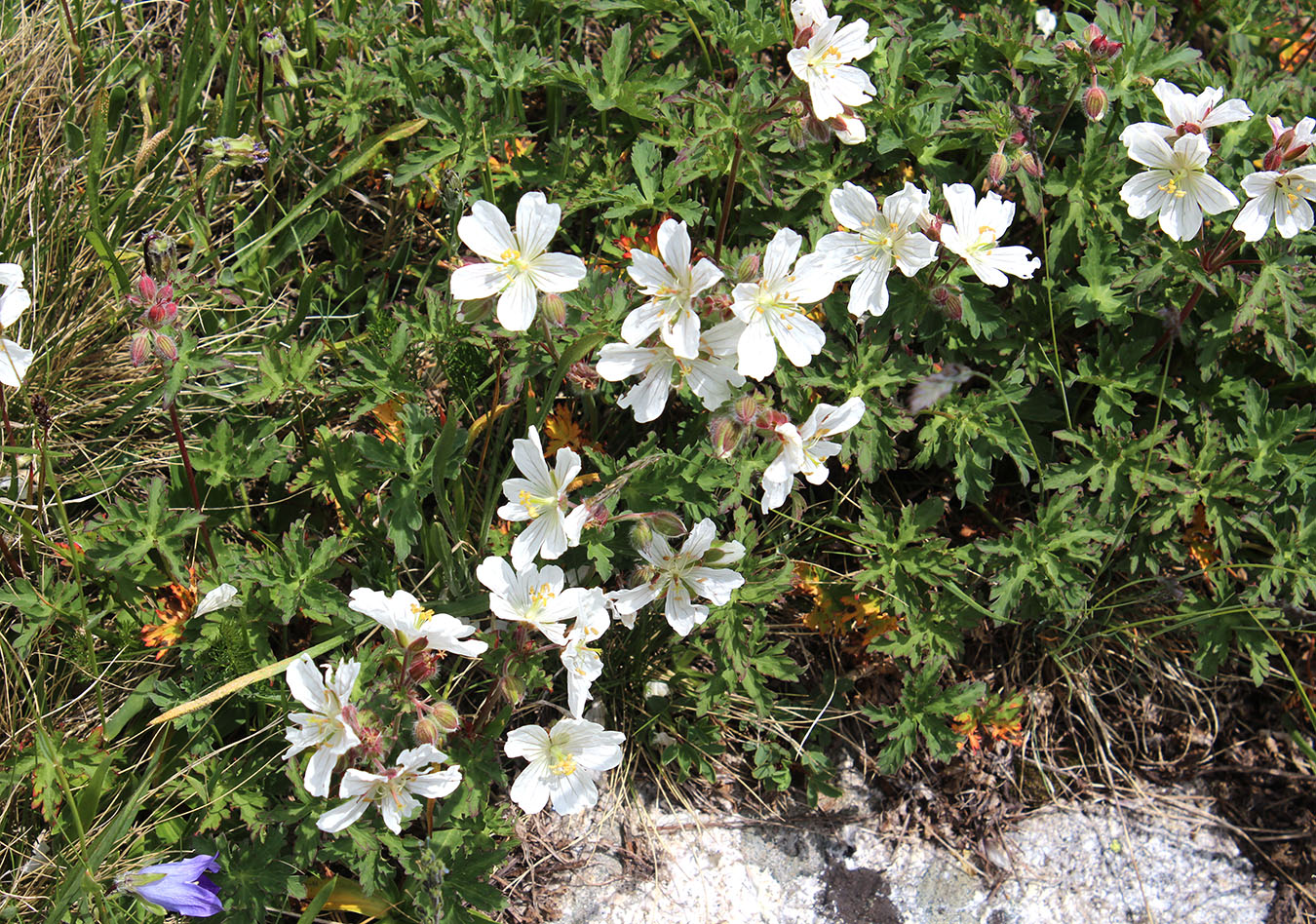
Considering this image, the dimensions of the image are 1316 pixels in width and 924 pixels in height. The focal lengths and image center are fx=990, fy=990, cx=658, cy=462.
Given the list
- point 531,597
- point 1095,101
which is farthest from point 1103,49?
point 531,597

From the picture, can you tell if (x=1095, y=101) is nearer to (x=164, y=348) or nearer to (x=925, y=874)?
(x=925, y=874)

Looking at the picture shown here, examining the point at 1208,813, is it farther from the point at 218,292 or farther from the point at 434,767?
the point at 218,292

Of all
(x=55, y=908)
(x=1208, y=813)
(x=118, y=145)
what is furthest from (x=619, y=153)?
(x=1208, y=813)

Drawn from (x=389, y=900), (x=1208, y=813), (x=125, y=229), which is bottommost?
(x=1208, y=813)

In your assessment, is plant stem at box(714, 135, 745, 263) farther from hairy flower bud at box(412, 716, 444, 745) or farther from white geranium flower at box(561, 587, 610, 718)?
hairy flower bud at box(412, 716, 444, 745)

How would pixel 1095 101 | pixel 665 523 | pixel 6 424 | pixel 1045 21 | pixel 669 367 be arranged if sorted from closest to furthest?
pixel 669 367
pixel 665 523
pixel 6 424
pixel 1095 101
pixel 1045 21

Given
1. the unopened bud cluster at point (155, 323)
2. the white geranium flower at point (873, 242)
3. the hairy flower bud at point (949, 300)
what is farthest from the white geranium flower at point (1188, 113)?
the unopened bud cluster at point (155, 323)
